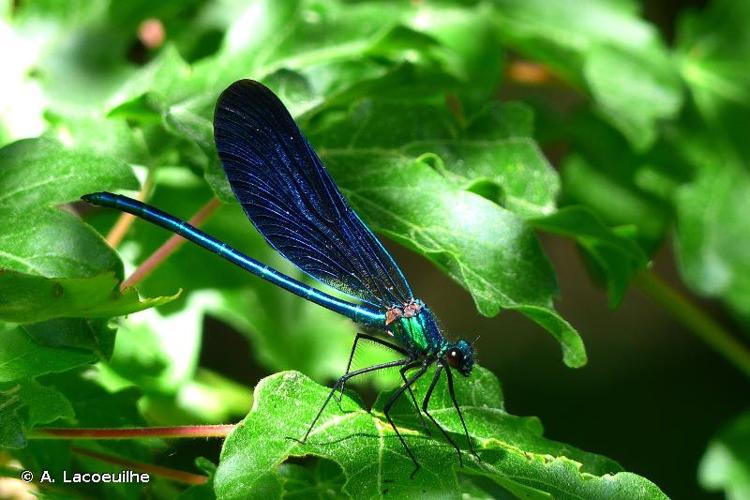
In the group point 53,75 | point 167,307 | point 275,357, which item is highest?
point 53,75

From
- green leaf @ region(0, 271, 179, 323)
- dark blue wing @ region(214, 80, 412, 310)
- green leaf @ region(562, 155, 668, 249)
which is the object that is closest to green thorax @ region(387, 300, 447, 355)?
dark blue wing @ region(214, 80, 412, 310)

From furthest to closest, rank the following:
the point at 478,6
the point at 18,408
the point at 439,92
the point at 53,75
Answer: the point at 478,6
the point at 53,75
the point at 439,92
the point at 18,408

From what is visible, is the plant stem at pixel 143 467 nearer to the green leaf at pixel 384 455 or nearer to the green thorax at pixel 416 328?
the green leaf at pixel 384 455

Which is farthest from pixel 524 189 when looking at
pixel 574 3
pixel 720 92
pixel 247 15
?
pixel 720 92

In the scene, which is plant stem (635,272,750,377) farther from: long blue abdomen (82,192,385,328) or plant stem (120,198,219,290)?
plant stem (120,198,219,290)

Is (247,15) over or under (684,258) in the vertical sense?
over

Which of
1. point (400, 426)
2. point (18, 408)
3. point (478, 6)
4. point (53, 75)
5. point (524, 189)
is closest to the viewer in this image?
point (18, 408)

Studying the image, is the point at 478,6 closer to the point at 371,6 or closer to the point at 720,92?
the point at 371,6
